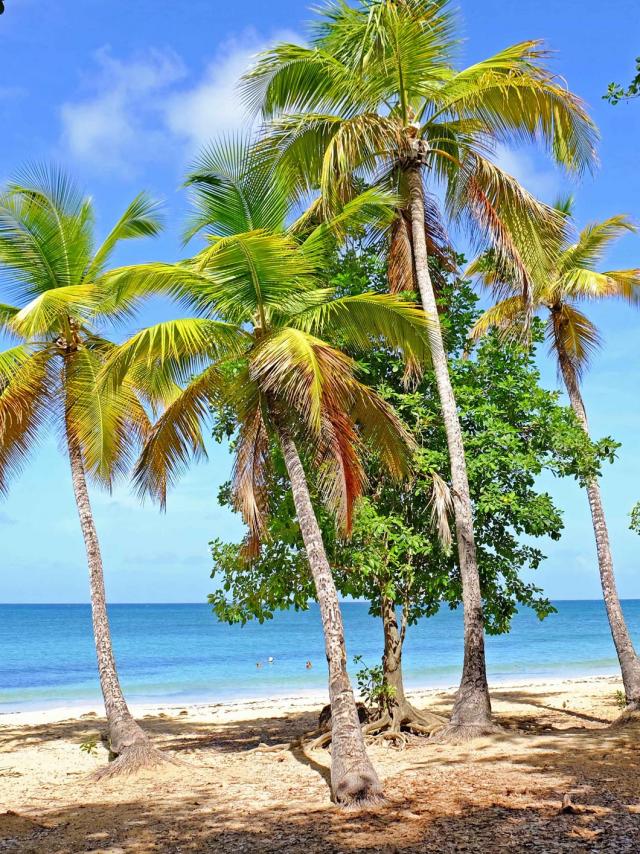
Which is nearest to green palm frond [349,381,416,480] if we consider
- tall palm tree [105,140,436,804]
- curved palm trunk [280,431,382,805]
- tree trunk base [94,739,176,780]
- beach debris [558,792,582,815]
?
tall palm tree [105,140,436,804]

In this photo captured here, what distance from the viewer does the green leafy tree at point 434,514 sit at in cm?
1208

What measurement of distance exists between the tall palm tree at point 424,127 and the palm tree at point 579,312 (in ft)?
4.15

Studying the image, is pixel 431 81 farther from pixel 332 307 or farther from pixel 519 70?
pixel 332 307

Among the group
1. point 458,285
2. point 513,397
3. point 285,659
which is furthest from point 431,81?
point 285,659

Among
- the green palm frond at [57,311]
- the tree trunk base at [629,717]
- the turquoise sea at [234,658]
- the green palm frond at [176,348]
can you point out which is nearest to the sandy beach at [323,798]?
the tree trunk base at [629,717]

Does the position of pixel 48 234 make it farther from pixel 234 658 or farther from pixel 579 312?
pixel 234 658

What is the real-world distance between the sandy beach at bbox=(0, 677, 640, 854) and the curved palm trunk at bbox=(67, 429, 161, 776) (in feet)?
1.51

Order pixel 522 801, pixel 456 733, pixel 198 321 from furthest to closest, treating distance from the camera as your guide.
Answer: pixel 456 733, pixel 198 321, pixel 522 801

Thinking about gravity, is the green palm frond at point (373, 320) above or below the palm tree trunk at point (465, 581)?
above

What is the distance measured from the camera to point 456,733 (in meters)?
11.3

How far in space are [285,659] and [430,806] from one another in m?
39.0

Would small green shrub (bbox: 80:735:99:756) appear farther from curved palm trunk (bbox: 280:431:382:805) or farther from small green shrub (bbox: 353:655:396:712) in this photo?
curved palm trunk (bbox: 280:431:382:805)

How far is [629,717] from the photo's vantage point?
12875 millimetres

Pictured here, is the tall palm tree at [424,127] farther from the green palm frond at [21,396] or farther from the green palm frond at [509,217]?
the green palm frond at [21,396]
